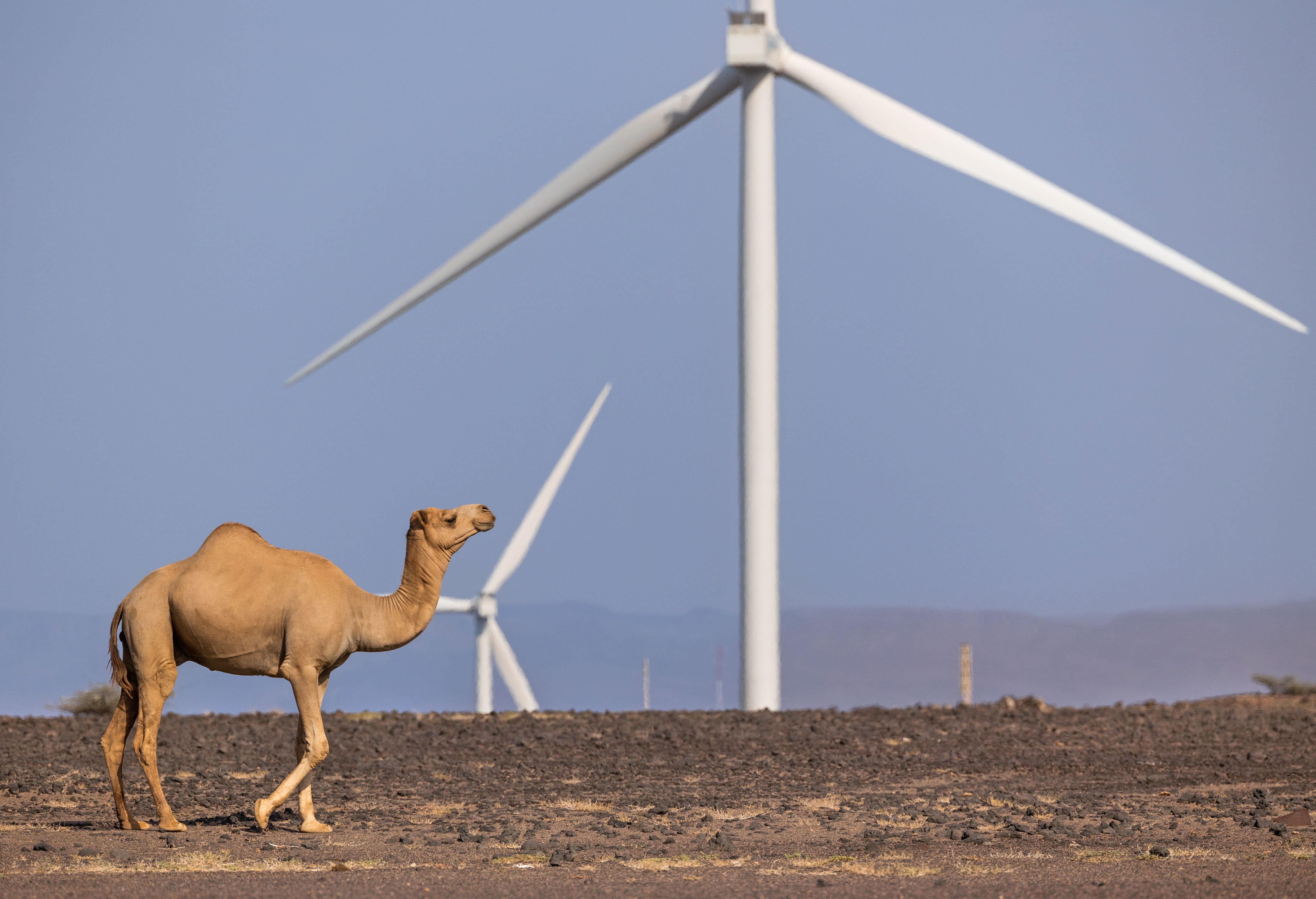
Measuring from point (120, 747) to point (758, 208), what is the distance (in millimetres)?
17501

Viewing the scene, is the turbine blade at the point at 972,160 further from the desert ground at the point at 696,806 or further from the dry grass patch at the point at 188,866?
the dry grass patch at the point at 188,866

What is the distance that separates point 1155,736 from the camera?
24828 millimetres

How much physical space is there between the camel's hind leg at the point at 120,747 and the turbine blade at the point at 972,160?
718 inches

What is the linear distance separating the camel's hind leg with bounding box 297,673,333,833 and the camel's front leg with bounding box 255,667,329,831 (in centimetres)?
6

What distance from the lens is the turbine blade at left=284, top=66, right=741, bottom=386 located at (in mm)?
28688

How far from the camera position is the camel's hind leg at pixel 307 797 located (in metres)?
14.2

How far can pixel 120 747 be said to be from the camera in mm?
14625

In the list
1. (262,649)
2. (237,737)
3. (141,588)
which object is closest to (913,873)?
(262,649)

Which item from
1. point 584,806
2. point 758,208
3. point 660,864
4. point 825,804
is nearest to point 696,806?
point 584,806

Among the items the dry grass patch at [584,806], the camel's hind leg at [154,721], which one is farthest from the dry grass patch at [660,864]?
the camel's hind leg at [154,721]

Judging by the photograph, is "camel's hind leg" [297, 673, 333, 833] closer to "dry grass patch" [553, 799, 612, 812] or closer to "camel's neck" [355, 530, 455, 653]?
"camel's neck" [355, 530, 455, 653]

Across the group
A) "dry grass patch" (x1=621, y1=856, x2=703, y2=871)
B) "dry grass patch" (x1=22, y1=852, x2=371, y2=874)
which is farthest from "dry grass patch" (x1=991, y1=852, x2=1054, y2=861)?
"dry grass patch" (x1=22, y1=852, x2=371, y2=874)

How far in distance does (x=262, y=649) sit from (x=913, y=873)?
6371mm

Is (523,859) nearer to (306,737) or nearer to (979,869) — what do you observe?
(306,737)
